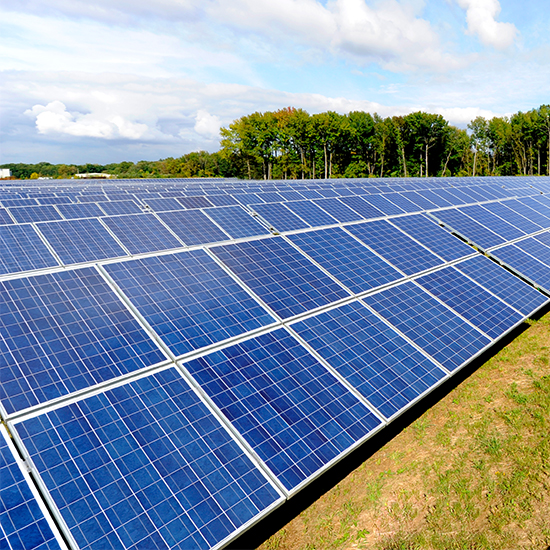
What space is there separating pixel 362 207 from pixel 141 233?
33.9ft

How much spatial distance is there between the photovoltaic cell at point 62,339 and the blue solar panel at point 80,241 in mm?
807

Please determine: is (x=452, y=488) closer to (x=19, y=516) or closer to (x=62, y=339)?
(x=19, y=516)

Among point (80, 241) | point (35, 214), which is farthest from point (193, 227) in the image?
point (35, 214)

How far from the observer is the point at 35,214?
43.2 feet

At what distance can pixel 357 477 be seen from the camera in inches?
362

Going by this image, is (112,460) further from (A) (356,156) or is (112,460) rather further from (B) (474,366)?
(A) (356,156)

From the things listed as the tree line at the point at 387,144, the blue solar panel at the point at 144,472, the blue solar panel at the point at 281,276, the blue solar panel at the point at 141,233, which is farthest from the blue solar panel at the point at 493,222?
the tree line at the point at 387,144

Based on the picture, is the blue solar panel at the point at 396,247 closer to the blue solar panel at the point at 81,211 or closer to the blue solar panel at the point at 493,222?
the blue solar panel at the point at 493,222

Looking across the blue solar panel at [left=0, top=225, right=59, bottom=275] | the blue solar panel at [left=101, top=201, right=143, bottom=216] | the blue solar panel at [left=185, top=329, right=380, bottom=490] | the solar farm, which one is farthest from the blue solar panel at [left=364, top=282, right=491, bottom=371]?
the blue solar panel at [left=101, top=201, right=143, bottom=216]

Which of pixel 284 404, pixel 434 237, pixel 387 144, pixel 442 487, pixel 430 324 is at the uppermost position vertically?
pixel 387 144

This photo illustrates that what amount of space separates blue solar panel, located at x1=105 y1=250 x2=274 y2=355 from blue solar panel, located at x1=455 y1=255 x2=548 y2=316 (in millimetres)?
8690

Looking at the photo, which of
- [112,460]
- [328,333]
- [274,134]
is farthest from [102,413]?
[274,134]

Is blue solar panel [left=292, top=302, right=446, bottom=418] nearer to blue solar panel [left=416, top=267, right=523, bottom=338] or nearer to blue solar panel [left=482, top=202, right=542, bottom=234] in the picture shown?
blue solar panel [left=416, top=267, right=523, bottom=338]

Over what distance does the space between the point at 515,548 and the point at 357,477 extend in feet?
10.6
